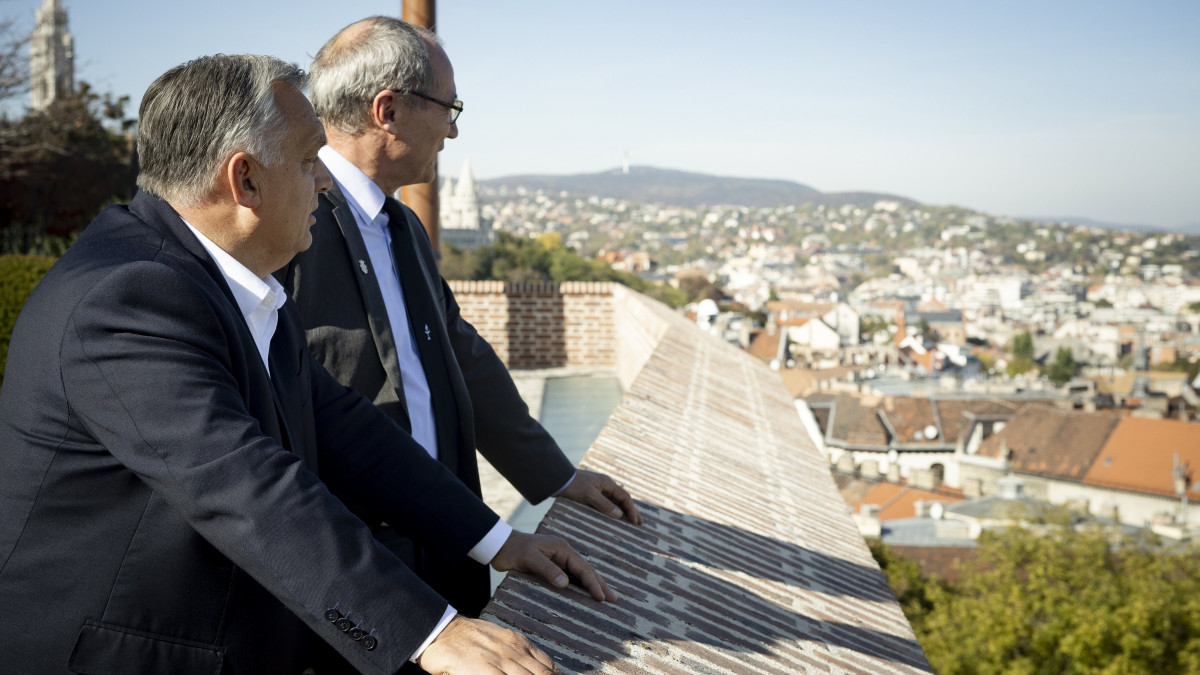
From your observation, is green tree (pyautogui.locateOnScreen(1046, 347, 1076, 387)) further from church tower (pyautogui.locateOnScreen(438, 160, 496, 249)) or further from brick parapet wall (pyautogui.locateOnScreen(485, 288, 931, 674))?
brick parapet wall (pyautogui.locateOnScreen(485, 288, 931, 674))

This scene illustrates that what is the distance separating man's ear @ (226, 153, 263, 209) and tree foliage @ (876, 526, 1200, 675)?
1635cm

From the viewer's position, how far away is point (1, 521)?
1.16 m

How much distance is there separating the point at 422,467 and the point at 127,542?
0.57m

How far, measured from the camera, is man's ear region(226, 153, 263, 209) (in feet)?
4.13

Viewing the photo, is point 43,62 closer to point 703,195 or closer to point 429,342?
point 429,342

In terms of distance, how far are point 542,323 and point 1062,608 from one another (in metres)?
11.3

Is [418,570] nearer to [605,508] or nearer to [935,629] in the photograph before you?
[605,508]

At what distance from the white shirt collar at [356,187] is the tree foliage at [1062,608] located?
51.5 ft

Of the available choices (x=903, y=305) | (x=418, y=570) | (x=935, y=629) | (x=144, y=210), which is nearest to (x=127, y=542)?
(x=144, y=210)

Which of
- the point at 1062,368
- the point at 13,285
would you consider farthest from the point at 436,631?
the point at 1062,368

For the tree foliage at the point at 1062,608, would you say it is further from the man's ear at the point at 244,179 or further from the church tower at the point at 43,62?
the church tower at the point at 43,62

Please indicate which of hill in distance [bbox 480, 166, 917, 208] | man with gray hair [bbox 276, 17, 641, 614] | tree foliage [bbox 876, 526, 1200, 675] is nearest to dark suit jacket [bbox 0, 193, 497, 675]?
man with gray hair [bbox 276, 17, 641, 614]

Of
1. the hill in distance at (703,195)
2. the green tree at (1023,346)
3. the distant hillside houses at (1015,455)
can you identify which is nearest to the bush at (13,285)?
the distant hillside houses at (1015,455)

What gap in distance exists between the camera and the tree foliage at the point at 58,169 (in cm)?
1730
